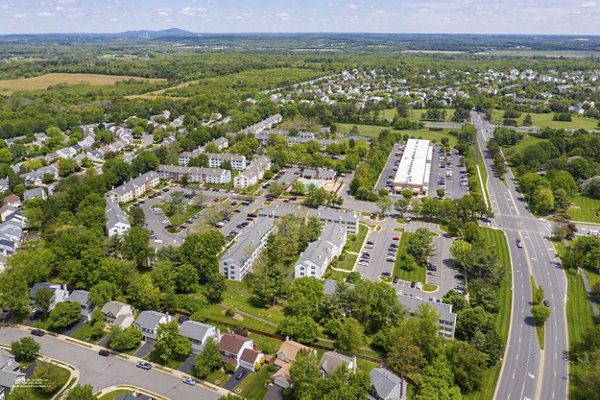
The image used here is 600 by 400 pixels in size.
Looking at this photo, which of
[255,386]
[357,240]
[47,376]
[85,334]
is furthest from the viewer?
[357,240]

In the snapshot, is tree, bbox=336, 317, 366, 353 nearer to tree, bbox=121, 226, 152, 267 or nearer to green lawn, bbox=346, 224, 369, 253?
green lawn, bbox=346, 224, 369, 253

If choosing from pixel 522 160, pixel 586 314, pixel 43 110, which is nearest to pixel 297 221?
pixel 586 314

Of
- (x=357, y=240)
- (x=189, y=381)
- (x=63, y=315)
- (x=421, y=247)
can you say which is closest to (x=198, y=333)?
(x=189, y=381)

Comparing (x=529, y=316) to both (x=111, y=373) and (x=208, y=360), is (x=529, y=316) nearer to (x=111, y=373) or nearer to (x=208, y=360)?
(x=208, y=360)

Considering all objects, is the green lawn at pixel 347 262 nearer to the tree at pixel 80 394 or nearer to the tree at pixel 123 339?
the tree at pixel 123 339

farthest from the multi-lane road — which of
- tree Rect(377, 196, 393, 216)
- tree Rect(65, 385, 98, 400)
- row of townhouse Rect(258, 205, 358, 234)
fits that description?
tree Rect(65, 385, 98, 400)

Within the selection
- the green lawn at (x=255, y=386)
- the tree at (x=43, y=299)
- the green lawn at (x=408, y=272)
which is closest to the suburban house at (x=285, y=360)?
the green lawn at (x=255, y=386)

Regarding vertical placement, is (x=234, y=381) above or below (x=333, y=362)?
below
